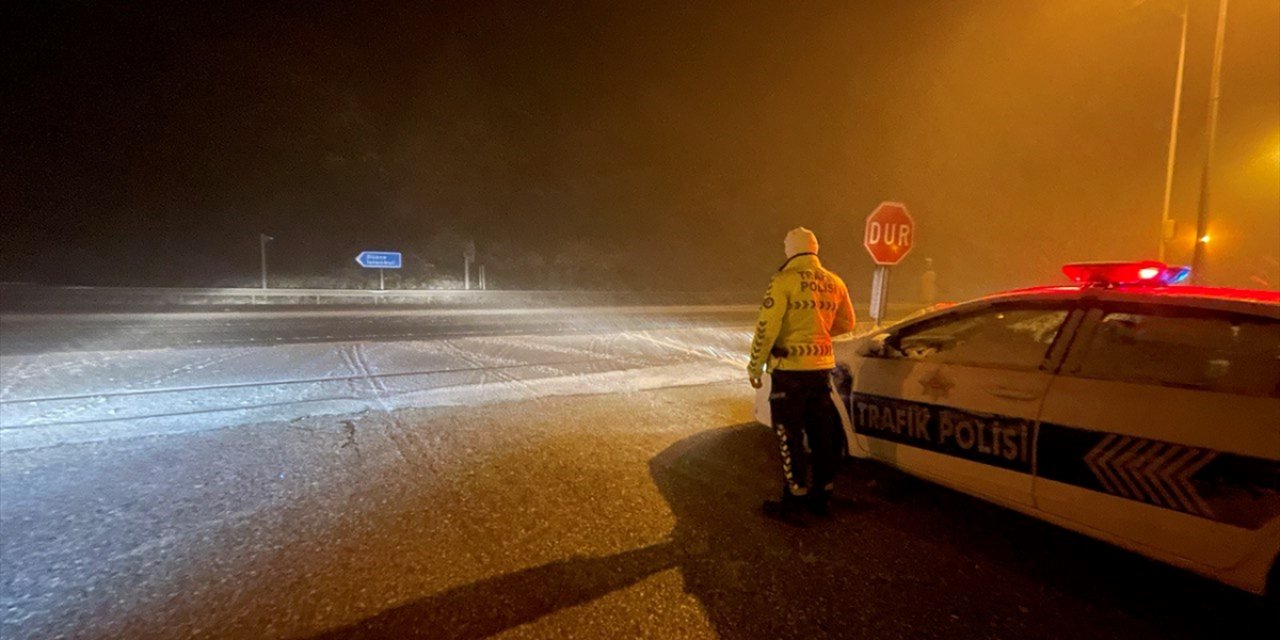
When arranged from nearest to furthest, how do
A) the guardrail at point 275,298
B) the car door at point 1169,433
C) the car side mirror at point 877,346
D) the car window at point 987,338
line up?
the car door at point 1169,433 < the car window at point 987,338 < the car side mirror at point 877,346 < the guardrail at point 275,298

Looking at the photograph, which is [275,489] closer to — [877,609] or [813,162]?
[877,609]

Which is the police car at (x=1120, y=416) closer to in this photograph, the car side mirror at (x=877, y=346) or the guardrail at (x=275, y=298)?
the car side mirror at (x=877, y=346)

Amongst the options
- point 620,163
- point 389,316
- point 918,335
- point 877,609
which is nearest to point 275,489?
point 877,609

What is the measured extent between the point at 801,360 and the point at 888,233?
3.57 metres

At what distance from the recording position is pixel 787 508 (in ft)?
12.0

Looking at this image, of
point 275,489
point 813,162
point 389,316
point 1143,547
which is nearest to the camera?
point 1143,547

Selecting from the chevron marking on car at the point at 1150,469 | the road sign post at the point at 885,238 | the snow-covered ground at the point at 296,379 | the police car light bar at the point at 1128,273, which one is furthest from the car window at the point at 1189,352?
the snow-covered ground at the point at 296,379

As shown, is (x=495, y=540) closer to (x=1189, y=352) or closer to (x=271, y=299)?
(x=1189, y=352)

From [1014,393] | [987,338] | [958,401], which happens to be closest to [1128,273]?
[1014,393]

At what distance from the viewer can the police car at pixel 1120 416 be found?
2396 mm

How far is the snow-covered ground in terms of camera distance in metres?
5.55

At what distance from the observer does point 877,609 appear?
2.75 metres

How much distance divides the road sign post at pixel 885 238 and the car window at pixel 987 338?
1.71 meters

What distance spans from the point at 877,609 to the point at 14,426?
6.90m
